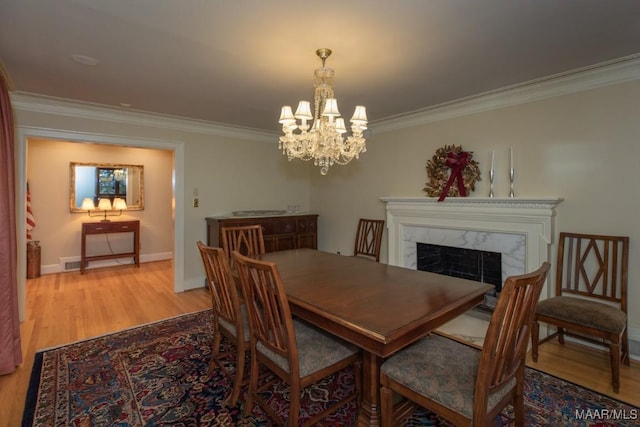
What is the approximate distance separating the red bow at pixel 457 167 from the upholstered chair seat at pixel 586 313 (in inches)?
53.0

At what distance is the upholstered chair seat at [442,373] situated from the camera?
4.19 feet

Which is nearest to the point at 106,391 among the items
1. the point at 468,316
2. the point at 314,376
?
the point at 314,376

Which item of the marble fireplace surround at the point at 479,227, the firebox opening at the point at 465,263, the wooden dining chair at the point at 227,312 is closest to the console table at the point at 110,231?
the wooden dining chair at the point at 227,312

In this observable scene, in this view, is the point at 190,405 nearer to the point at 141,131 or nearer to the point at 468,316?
the point at 468,316

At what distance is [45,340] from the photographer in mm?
2779

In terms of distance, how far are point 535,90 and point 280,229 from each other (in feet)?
11.1

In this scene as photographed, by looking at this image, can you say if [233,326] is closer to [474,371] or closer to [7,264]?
[474,371]

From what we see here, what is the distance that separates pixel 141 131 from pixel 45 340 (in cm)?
242

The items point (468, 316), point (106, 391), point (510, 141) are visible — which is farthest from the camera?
point (468, 316)

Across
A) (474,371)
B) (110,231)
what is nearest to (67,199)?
(110,231)

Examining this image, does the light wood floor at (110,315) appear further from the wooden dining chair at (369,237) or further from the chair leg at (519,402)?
the wooden dining chair at (369,237)

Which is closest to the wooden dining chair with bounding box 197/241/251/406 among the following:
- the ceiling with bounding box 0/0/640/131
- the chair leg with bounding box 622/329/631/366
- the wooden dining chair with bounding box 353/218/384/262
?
the ceiling with bounding box 0/0/640/131

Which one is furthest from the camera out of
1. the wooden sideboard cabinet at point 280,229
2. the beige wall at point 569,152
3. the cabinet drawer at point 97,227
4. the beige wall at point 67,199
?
the cabinet drawer at point 97,227

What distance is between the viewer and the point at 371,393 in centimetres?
153
